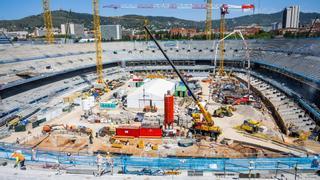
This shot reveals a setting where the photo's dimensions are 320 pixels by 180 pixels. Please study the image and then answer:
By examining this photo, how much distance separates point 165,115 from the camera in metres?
30.3

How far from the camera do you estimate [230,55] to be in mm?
74312

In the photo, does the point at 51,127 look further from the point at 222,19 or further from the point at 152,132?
the point at 222,19

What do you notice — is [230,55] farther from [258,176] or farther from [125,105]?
[258,176]

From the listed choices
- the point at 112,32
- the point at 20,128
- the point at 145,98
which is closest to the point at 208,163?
the point at 145,98

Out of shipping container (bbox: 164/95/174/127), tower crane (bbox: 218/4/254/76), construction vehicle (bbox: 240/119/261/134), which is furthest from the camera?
tower crane (bbox: 218/4/254/76)

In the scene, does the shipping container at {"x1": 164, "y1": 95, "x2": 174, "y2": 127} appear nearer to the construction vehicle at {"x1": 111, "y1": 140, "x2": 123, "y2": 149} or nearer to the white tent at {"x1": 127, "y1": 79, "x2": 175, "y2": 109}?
the construction vehicle at {"x1": 111, "y1": 140, "x2": 123, "y2": 149}

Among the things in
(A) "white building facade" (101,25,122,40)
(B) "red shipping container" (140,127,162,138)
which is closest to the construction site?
(B) "red shipping container" (140,127,162,138)

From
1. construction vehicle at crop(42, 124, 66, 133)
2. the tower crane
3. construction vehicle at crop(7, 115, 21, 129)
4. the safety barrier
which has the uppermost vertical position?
the tower crane

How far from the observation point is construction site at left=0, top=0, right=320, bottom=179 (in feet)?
57.1

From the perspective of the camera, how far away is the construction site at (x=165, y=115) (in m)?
17.4

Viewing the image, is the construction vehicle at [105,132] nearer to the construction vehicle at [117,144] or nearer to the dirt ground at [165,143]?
the dirt ground at [165,143]

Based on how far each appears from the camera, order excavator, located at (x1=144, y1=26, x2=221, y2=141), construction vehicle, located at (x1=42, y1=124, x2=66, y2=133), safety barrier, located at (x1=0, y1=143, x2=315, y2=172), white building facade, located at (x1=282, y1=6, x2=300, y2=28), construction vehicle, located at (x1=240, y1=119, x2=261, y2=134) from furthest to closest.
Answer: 1. white building facade, located at (x1=282, y1=6, x2=300, y2=28)
2. construction vehicle, located at (x1=42, y1=124, x2=66, y2=133)
3. construction vehicle, located at (x1=240, y1=119, x2=261, y2=134)
4. excavator, located at (x1=144, y1=26, x2=221, y2=141)
5. safety barrier, located at (x1=0, y1=143, x2=315, y2=172)

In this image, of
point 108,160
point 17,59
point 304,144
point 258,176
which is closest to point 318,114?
point 304,144

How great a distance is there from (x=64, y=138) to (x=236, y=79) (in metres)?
44.7
